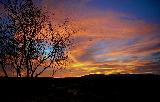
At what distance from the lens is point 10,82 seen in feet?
20.3

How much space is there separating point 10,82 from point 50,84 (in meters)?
1.00

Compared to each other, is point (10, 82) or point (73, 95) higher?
point (10, 82)

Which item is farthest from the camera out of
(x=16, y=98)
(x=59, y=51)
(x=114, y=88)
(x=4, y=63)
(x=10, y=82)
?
(x=59, y=51)

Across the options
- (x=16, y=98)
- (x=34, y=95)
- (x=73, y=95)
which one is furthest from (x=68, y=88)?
(x=16, y=98)

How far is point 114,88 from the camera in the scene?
662 cm

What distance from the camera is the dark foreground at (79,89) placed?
5.91 metres

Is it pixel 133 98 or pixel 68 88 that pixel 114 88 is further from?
pixel 68 88

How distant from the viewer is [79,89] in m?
6.42

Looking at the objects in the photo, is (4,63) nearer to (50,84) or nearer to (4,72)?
(4,72)

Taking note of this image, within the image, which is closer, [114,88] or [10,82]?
[10,82]

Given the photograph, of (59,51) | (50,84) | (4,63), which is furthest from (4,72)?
(50,84)

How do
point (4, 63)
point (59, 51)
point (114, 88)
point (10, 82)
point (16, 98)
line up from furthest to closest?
point (59, 51), point (4, 63), point (114, 88), point (10, 82), point (16, 98)

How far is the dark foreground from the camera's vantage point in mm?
5906

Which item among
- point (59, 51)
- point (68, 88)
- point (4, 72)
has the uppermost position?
point (59, 51)
